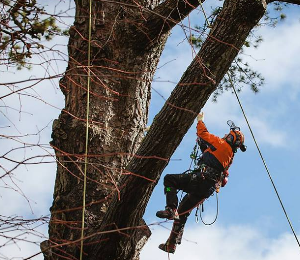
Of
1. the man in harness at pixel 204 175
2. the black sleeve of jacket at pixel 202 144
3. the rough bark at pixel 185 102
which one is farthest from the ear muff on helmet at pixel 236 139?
the rough bark at pixel 185 102

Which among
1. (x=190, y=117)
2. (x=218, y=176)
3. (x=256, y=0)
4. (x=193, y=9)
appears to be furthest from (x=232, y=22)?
(x=218, y=176)

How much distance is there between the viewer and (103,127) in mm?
4059

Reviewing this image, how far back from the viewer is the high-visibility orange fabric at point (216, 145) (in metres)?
6.16

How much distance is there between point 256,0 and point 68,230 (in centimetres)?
189

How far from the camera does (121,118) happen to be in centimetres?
416

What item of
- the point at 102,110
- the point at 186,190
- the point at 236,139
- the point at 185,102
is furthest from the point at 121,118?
the point at 236,139

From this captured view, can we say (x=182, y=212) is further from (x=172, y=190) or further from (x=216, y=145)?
(x=216, y=145)

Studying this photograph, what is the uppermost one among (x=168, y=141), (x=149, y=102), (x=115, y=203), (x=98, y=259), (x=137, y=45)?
(x=137, y=45)

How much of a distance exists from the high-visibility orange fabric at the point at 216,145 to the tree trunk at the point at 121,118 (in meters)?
1.91

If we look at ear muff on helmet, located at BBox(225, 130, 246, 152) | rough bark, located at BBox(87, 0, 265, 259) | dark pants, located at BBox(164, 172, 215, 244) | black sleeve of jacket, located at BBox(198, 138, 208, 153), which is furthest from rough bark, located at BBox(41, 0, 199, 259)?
ear muff on helmet, located at BBox(225, 130, 246, 152)

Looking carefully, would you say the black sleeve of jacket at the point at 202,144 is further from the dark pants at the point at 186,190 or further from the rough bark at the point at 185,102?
the rough bark at the point at 185,102

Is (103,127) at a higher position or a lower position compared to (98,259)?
higher

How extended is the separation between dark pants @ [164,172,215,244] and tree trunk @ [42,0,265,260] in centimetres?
175

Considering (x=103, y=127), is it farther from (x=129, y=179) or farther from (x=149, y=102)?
(x=129, y=179)
